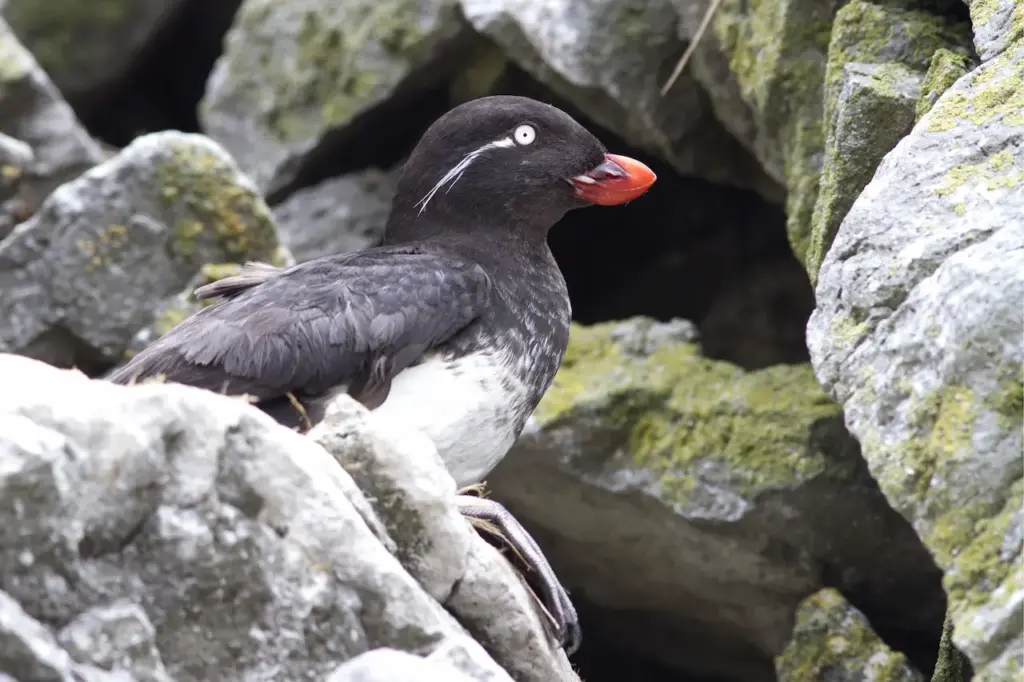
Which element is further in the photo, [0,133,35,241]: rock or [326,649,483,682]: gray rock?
[0,133,35,241]: rock

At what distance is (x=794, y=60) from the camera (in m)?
4.59

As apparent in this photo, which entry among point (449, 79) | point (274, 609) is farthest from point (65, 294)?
point (274, 609)

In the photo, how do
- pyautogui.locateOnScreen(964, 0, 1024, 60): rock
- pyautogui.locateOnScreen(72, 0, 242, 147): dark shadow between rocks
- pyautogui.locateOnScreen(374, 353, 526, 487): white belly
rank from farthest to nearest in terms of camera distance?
pyautogui.locateOnScreen(72, 0, 242, 147): dark shadow between rocks < pyautogui.locateOnScreen(374, 353, 526, 487): white belly < pyautogui.locateOnScreen(964, 0, 1024, 60): rock

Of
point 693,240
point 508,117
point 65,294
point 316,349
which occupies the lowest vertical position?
point 693,240

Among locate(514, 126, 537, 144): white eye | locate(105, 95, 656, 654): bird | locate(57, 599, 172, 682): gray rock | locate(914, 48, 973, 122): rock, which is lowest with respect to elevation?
locate(105, 95, 656, 654): bird

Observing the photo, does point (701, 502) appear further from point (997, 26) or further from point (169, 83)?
point (169, 83)

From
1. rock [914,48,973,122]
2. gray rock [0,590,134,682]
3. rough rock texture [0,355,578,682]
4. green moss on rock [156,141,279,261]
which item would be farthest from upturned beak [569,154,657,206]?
gray rock [0,590,134,682]

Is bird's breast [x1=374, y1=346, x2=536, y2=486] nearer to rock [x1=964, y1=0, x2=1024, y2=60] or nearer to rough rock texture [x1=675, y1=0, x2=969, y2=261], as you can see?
rough rock texture [x1=675, y1=0, x2=969, y2=261]

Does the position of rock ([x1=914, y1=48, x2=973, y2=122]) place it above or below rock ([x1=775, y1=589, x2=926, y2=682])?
above

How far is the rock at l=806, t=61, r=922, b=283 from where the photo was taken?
3766 mm

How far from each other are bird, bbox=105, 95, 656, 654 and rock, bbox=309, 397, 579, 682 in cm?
37

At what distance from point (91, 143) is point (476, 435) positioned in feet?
12.3

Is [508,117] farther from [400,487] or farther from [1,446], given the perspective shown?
[1,446]

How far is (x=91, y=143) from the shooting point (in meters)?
6.86
